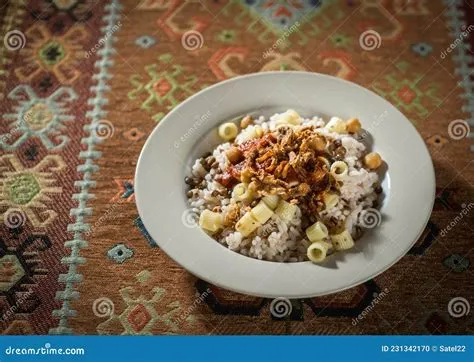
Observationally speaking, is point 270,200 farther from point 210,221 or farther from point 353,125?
point 353,125

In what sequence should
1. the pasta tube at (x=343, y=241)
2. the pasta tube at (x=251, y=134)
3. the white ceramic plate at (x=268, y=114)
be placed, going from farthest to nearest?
the pasta tube at (x=251, y=134) → the pasta tube at (x=343, y=241) → the white ceramic plate at (x=268, y=114)

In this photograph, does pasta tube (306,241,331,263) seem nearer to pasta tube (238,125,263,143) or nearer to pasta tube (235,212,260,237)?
pasta tube (235,212,260,237)

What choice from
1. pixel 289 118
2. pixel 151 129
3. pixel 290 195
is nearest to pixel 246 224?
pixel 290 195

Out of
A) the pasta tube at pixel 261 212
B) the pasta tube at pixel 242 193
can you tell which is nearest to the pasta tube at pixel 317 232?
the pasta tube at pixel 261 212

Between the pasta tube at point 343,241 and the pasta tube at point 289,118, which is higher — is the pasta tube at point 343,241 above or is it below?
below

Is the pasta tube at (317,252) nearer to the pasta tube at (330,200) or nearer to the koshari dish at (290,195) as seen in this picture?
the koshari dish at (290,195)

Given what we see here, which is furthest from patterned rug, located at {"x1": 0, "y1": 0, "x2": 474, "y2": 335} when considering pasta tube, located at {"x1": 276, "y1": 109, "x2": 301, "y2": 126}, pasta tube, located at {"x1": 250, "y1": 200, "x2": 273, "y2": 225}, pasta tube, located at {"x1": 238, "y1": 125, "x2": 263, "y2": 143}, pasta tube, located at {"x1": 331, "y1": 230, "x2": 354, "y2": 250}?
pasta tube, located at {"x1": 276, "y1": 109, "x2": 301, "y2": 126}

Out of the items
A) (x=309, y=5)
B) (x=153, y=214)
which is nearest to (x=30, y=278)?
(x=153, y=214)
